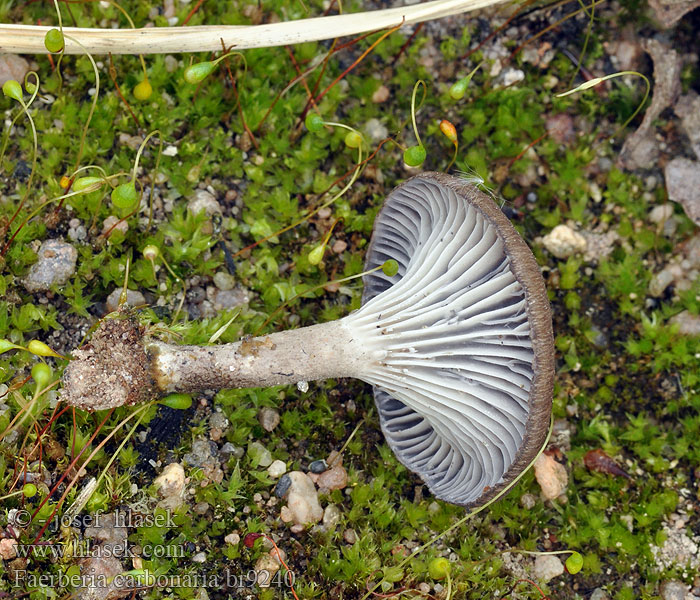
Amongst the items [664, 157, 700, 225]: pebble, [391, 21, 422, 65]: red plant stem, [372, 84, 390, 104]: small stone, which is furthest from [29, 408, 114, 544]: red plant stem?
[664, 157, 700, 225]: pebble

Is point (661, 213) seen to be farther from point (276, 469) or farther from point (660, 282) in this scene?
point (276, 469)

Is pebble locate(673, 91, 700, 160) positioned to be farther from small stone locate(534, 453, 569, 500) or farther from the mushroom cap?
small stone locate(534, 453, 569, 500)

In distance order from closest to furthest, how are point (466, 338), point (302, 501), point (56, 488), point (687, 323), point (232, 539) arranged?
1. point (466, 338)
2. point (56, 488)
3. point (232, 539)
4. point (302, 501)
5. point (687, 323)

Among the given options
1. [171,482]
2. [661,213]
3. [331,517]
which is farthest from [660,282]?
[171,482]

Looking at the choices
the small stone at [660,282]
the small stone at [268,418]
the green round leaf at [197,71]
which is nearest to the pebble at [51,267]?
the green round leaf at [197,71]

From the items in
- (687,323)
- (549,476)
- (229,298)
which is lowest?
(549,476)

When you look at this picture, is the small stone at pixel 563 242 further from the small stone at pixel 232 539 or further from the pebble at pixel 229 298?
the small stone at pixel 232 539
